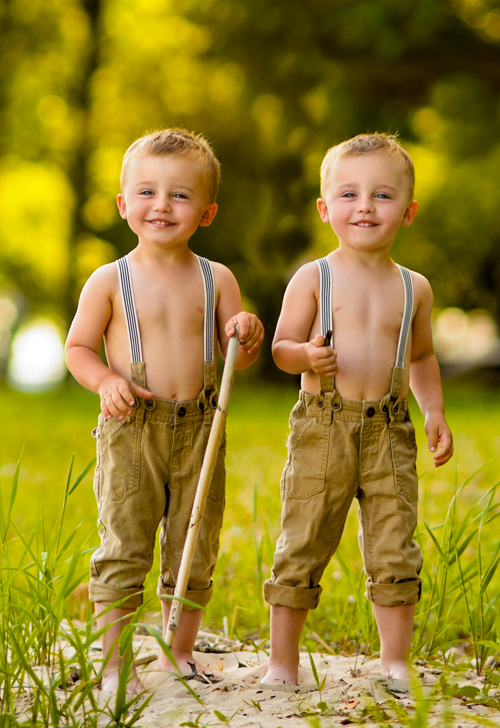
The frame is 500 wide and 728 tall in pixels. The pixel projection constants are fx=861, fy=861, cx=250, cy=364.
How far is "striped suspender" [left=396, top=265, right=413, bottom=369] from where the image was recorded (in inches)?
97.8

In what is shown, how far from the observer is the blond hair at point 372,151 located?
97.0 inches

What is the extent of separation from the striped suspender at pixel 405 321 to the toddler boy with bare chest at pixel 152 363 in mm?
425

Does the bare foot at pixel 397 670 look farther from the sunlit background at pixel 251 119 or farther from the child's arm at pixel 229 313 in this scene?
the sunlit background at pixel 251 119

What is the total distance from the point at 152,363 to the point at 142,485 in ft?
1.13

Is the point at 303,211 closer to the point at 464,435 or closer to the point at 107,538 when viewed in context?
the point at 464,435

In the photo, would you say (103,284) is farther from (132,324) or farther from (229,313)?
(229,313)

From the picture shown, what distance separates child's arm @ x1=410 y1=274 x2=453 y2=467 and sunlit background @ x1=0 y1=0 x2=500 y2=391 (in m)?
6.51

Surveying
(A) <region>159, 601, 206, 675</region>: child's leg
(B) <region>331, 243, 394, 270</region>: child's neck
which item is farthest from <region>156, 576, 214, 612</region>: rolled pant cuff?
(B) <region>331, 243, 394, 270</region>: child's neck

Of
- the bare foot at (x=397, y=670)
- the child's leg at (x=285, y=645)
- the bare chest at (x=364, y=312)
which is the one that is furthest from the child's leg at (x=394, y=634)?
the bare chest at (x=364, y=312)

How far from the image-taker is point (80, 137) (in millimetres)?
15820

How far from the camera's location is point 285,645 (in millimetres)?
2492

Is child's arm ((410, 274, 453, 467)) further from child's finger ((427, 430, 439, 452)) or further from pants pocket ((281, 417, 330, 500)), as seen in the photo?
pants pocket ((281, 417, 330, 500))

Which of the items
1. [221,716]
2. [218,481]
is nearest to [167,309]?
[218,481]

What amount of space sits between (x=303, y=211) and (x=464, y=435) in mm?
6904
